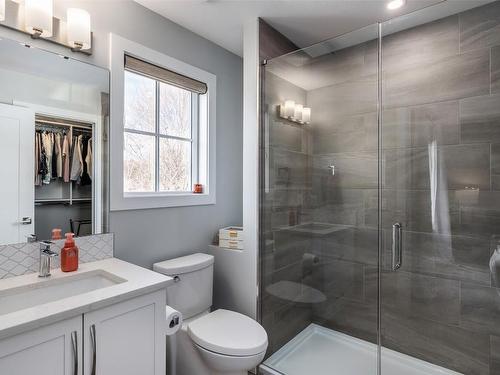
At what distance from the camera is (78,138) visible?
159cm

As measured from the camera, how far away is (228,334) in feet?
5.40

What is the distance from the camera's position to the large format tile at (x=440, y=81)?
1854 mm

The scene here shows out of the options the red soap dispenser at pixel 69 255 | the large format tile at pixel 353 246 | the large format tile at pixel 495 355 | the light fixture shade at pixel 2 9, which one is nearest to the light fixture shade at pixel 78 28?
the light fixture shade at pixel 2 9

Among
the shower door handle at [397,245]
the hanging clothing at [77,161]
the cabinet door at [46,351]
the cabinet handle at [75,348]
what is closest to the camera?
the cabinet door at [46,351]

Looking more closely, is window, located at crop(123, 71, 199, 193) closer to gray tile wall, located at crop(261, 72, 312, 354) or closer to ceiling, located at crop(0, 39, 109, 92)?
ceiling, located at crop(0, 39, 109, 92)

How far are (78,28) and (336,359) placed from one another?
8.69 ft

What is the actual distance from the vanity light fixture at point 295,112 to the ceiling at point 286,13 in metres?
0.55

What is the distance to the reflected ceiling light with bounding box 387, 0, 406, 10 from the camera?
1.85 metres

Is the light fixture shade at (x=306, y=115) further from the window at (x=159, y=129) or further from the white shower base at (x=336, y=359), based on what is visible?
the white shower base at (x=336, y=359)

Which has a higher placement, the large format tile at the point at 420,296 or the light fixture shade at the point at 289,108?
the light fixture shade at the point at 289,108

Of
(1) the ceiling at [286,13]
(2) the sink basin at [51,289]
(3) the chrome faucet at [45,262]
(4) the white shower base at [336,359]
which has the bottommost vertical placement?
(4) the white shower base at [336,359]

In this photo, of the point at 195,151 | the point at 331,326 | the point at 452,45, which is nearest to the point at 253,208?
the point at 195,151

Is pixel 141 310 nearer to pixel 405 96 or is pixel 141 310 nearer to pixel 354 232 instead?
pixel 354 232

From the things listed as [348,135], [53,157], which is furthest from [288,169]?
[53,157]
